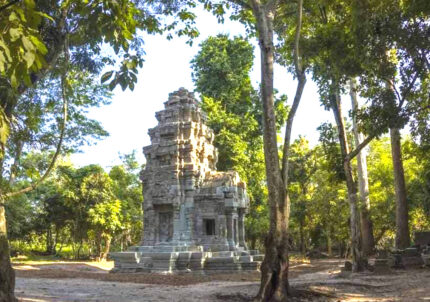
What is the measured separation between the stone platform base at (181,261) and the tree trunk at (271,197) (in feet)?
29.5

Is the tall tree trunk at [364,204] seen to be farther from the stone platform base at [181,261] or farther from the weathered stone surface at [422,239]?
the stone platform base at [181,261]

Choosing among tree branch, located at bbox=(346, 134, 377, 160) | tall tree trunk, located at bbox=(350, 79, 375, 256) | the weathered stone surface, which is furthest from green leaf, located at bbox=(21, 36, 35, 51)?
tall tree trunk, located at bbox=(350, 79, 375, 256)

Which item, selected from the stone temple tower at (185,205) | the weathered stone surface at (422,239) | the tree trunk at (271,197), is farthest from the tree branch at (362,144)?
the weathered stone surface at (422,239)

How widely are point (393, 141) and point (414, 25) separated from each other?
7868mm

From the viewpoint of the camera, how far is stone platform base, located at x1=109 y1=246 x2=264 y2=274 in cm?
1647

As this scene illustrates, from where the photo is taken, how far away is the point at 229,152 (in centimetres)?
2631

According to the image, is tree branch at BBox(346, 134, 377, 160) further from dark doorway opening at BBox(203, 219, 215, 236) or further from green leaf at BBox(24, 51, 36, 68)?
green leaf at BBox(24, 51, 36, 68)

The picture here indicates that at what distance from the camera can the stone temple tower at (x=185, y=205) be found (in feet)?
55.7

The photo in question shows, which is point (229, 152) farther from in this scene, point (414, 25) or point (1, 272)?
point (1, 272)

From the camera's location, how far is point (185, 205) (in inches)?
719

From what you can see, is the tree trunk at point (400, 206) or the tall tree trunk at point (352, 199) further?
the tree trunk at point (400, 206)

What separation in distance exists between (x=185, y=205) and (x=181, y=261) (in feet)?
8.66

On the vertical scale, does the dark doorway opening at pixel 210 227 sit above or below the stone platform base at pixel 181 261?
above

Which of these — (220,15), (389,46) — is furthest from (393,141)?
(220,15)
